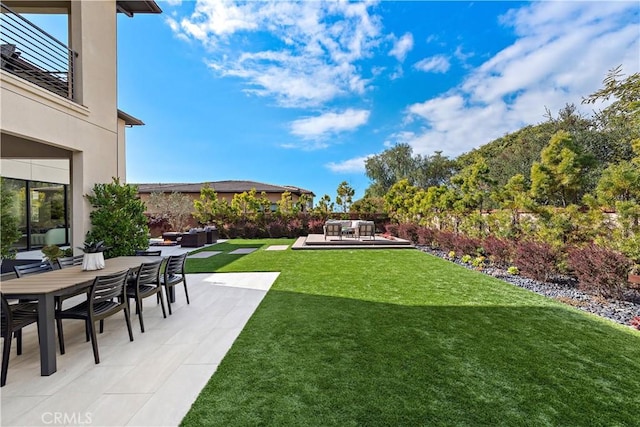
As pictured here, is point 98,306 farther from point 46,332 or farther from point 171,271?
point 171,271

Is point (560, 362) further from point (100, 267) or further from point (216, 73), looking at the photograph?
point (216, 73)

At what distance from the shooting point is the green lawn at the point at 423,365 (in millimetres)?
2363

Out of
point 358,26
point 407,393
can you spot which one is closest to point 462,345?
point 407,393

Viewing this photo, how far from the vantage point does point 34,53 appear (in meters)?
5.51

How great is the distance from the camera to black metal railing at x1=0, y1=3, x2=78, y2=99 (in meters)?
5.13

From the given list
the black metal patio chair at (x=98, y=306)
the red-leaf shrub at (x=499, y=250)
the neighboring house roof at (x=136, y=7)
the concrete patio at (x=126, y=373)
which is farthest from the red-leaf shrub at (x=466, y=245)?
the neighboring house roof at (x=136, y=7)

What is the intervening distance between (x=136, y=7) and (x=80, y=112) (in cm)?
387

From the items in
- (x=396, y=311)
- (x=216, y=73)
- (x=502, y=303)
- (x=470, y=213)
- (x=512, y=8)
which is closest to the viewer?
(x=396, y=311)

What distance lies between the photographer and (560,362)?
126 inches

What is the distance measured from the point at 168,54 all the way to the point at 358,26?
838 cm

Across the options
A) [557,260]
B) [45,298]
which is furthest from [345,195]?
[45,298]

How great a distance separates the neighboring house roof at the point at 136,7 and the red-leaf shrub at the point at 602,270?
1150cm

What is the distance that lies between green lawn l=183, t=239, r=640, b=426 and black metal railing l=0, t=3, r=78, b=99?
6.03 meters

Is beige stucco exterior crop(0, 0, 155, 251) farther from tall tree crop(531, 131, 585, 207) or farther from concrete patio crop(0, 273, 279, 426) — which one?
tall tree crop(531, 131, 585, 207)
